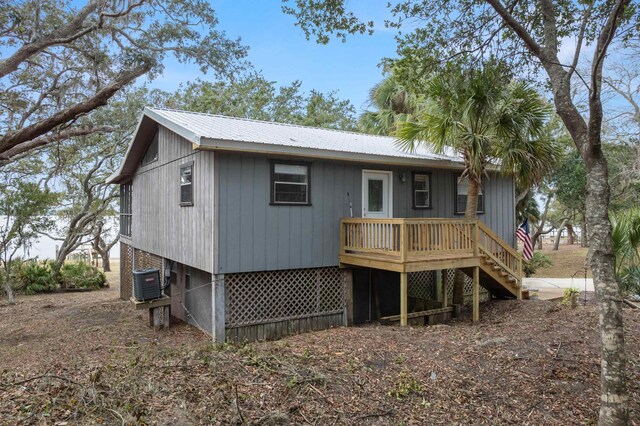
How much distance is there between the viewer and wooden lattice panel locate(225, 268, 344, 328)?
8789 millimetres

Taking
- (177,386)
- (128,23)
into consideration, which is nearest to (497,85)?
(177,386)

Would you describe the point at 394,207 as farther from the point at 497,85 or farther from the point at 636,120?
the point at 636,120

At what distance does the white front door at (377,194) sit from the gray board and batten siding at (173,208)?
144 inches

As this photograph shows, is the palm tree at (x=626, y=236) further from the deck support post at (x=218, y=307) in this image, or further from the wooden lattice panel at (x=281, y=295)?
the deck support post at (x=218, y=307)

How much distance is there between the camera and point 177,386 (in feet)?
15.3

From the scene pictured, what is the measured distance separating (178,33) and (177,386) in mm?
13694

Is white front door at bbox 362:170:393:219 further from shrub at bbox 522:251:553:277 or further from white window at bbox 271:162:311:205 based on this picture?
shrub at bbox 522:251:553:277

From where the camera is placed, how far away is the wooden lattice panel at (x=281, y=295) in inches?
346

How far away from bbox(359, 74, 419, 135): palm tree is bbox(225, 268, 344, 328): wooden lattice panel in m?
9.07

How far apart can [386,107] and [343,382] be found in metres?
15.4

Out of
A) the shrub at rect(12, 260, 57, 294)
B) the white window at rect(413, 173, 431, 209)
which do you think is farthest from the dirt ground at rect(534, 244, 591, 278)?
the shrub at rect(12, 260, 57, 294)

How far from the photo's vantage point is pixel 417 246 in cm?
873

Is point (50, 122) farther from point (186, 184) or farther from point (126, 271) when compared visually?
point (126, 271)

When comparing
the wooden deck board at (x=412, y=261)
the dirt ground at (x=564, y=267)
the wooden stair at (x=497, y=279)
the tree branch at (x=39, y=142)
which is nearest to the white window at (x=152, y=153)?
the tree branch at (x=39, y=142)
